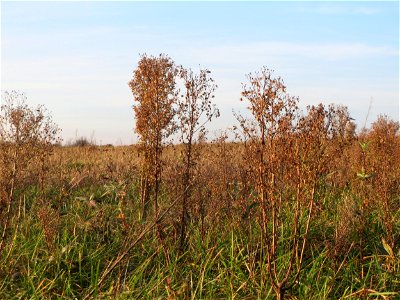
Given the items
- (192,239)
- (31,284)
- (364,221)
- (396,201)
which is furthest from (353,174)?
(31,284)

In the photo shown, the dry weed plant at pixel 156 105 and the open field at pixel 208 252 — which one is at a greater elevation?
Result: the dry weed plant at pixel 156 105

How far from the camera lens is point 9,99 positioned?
617 cm

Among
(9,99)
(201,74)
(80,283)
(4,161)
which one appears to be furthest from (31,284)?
(201,74)

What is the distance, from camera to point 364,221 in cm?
617

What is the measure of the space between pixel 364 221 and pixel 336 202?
1.41 m

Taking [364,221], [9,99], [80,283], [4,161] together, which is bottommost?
[80,283]

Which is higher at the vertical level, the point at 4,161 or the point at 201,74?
the point at 201,74

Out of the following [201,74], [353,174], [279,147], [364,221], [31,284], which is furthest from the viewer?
[353,174]

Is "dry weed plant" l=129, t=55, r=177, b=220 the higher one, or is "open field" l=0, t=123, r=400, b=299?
"dry weed plant" l=129, t=55, r=177, b=220

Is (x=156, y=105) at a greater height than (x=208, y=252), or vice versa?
(x=156, y=105)

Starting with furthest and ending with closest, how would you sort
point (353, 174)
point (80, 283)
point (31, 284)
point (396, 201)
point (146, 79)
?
point (353, 174) < point (396, 201) < point (146, 79) < point (80, 283) < point (31, 284)

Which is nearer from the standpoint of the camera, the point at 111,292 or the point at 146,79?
the point at 111,292

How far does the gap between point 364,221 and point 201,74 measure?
2660mm

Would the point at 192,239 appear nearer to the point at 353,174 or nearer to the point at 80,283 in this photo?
the point at 80,283
